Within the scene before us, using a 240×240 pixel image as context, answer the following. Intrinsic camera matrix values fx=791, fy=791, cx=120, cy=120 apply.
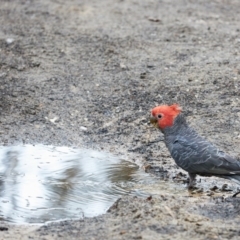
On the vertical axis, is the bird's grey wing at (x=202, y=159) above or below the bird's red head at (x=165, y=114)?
below

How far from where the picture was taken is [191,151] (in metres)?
7.06

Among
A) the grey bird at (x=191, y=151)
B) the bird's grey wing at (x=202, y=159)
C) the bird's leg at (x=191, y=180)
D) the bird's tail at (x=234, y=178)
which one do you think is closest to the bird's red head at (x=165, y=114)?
the grey bird at (x=191, y=151)

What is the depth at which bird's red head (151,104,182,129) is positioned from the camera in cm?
726

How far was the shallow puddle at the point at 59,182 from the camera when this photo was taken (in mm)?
6672

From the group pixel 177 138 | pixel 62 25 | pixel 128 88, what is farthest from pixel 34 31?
pixel 177 138

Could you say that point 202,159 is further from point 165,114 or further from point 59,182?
point 59,182

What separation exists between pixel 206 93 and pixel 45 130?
6.52 ft

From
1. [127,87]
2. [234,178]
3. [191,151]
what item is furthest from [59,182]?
[127,87]

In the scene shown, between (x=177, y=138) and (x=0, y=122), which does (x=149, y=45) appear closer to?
(x=0, y=122)

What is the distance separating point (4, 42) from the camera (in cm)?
1091

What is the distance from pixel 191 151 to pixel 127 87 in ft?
8.77

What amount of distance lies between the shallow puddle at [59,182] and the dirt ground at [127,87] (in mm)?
223

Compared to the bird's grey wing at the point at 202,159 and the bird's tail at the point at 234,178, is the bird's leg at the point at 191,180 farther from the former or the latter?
the bird's tail at the point at 234,178

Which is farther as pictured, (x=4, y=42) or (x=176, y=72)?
(x=4, y=42)
